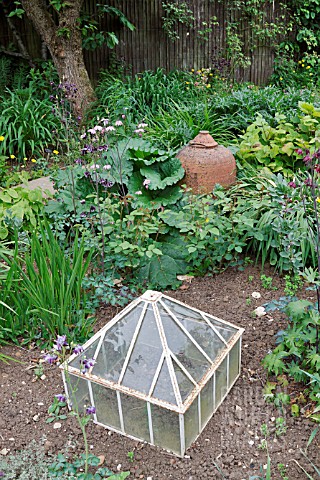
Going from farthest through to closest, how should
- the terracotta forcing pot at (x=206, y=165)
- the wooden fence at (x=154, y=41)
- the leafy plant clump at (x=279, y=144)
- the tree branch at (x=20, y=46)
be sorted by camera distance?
the wooden fence at (x=154, y=41) < the tree branch at (x=20, y=46) < the leafy plant clump at (x=279, y=144) < the terracotta forcing pot at (x=206, y=165)

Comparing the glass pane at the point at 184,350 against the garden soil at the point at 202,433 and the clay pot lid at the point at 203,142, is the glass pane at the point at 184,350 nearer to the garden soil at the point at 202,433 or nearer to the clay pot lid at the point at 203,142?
the garden soil at the point at 202,433

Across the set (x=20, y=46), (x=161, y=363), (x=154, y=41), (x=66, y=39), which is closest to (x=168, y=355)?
(x=161, y=363)

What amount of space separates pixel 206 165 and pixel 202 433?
2394mm

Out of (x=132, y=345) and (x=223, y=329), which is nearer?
(x=132, y=345)

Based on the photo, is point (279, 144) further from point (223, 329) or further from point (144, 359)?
point (144, 359)

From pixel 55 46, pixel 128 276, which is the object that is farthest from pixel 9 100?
pixel 128 276

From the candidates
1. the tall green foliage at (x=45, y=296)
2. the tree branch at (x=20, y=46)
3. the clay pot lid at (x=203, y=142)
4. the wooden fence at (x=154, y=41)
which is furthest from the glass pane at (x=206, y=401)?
the wooden fence at (x=154, y=41)

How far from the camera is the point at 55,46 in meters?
6.30

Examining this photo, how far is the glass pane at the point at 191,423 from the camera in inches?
80.9

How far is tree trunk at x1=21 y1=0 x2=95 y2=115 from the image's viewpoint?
241 inches

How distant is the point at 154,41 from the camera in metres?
8.16

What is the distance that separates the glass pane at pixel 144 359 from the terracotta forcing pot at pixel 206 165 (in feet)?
6.76

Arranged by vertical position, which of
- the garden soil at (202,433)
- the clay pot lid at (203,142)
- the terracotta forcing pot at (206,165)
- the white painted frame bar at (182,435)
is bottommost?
the garden soil at (202,433)

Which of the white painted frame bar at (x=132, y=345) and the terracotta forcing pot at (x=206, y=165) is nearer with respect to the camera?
the white painted frame bar at (x=132, y=345)
